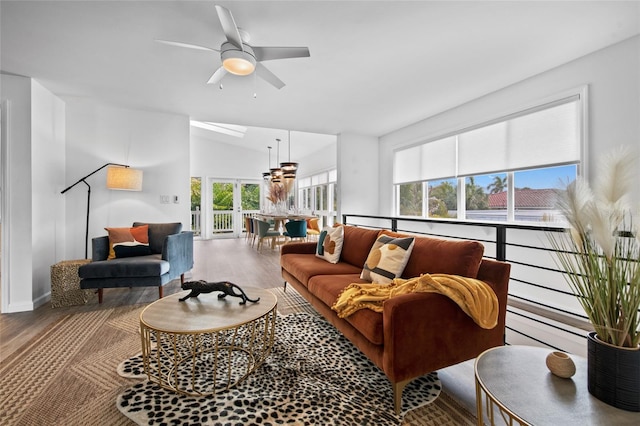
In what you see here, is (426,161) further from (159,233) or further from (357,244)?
(159,233)

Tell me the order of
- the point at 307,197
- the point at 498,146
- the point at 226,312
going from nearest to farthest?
the point at 226,312
the point at 498,146
the point at 307,197

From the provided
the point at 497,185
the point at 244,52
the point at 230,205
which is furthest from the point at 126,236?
the point at 230,205

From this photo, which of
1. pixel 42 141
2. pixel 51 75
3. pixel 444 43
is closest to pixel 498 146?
pixel 444 43

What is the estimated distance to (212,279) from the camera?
4125 mm

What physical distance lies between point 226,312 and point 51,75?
3.45 meters

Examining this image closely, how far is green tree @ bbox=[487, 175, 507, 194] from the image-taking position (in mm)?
3518

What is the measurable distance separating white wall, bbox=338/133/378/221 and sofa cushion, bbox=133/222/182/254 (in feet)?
9.56

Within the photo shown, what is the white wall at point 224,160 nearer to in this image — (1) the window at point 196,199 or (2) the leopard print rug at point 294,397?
(1) the window at point 196,199

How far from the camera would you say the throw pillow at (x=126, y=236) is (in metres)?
3.35

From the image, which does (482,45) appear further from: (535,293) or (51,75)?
(51,75)

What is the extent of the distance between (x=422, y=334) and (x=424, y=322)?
0.07 metres

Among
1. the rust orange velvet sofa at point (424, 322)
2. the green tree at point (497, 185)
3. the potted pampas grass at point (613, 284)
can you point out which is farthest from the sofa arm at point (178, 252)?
the green tree at point (497, 185)

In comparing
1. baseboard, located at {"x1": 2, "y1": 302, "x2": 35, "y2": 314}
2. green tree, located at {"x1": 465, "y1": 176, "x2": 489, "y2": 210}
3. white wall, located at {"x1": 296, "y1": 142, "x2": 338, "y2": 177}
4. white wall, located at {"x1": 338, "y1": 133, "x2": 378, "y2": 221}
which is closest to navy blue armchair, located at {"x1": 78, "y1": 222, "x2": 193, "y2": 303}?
baseboard, located at {"x1": 2, "y1": 302, "x2": 35, "y2": 314}

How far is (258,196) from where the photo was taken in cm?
988
